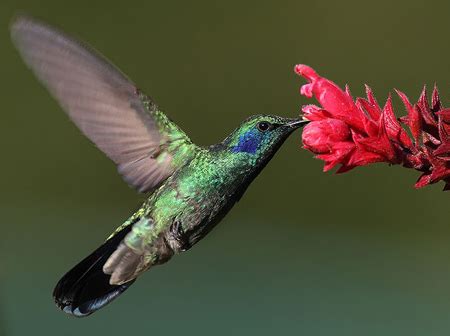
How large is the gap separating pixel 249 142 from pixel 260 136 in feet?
0.13

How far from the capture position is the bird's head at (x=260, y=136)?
5.37ft

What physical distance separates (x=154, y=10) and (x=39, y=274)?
4.56ft

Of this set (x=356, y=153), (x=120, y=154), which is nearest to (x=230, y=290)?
(x=120, y=154)

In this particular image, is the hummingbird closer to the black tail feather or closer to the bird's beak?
the black tail feather

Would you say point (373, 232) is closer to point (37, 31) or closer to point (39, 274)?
point (39, 274)

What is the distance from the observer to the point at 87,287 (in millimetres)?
1828

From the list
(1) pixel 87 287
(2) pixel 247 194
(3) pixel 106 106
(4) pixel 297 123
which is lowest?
(2) pixel 247 194

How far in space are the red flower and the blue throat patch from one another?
29cm

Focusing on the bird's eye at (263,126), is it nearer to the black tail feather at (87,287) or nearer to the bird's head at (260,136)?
the bird's head at (260,136)

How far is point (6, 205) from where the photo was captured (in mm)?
3588

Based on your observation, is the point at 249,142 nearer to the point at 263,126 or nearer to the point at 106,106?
the point at 263,126

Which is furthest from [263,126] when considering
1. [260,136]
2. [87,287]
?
[87,287]

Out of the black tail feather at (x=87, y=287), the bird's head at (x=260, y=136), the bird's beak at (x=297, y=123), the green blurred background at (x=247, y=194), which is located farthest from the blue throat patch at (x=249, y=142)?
Result: the green blurred background at (x=247, y=194)

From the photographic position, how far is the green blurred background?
3551 mm
